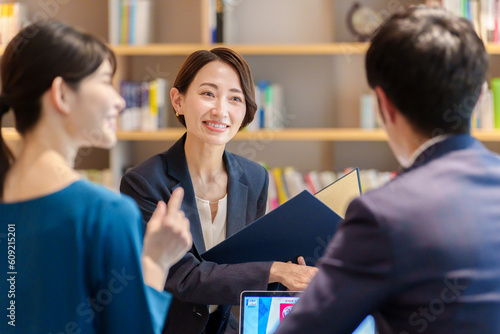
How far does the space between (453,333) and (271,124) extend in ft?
9.42

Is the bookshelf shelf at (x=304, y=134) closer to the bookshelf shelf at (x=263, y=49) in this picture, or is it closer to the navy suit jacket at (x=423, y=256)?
the bookshelf shelf at (x=263, y=49)

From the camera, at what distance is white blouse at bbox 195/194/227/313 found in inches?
69.5

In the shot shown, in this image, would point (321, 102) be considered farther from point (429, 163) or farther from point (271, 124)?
point (429, 163)

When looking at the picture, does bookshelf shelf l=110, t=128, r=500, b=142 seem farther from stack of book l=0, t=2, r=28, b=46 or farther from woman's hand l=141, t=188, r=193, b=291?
woman's hand l=141, t=188, r=193, b=291

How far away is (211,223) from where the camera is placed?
1781 mm

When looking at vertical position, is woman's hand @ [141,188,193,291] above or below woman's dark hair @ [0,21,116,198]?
below

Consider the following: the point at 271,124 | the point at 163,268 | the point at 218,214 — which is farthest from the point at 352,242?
the point at 271,124

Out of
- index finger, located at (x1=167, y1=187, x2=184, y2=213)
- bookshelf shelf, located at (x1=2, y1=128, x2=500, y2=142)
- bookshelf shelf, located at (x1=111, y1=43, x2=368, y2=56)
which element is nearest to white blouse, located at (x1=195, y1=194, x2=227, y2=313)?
index finger, located at (x1=167, y1=187, x2=184, y2=213)

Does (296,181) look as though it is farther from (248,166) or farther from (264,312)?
(264,312)

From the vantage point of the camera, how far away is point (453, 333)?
0.86m

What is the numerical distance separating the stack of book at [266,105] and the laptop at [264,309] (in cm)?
226

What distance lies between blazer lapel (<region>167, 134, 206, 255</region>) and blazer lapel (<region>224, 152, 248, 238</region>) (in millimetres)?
114

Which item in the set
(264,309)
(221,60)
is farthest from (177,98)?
(264,309)

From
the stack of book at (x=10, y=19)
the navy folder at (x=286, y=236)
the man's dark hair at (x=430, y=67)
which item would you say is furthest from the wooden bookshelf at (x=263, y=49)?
the man's dark hair at (x=430, y=67)
